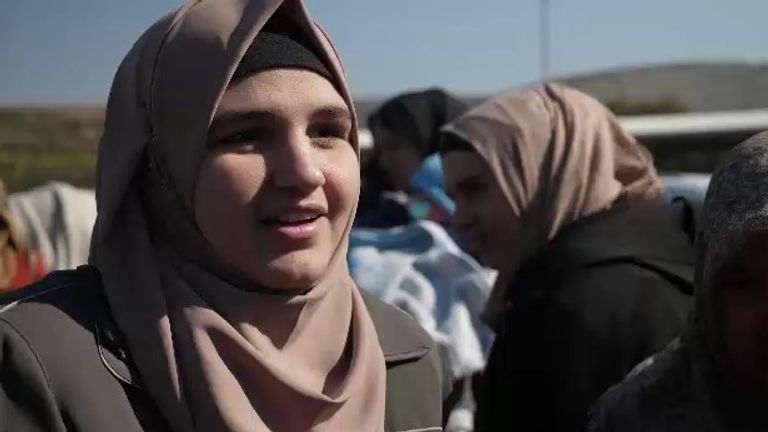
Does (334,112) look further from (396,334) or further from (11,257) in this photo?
(11,257)

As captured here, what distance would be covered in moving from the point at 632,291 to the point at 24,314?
4.25 ft

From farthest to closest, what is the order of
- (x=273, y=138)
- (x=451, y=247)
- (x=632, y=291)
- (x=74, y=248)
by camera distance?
(x=74, y=248)
(x=451, y=247)
(x=632, y=291)
(x=273, y=138)

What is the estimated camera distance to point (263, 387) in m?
1.67

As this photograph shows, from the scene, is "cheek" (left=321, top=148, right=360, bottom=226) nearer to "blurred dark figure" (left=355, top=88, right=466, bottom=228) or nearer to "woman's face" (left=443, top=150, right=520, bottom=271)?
"woman's face" (left=443, top=150, right=520, bottom=271)

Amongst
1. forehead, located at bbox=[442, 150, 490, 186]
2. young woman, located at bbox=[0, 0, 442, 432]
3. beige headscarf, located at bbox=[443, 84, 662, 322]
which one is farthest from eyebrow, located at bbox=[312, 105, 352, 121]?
forehead, located at bbox=[442, 150, 490, 186]

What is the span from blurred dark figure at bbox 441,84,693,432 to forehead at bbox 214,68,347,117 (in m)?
0.89

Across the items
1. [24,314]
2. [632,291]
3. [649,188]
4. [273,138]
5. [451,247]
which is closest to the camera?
[24,314]

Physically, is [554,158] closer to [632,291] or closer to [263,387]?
[632,291]

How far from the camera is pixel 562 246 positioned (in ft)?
7.98

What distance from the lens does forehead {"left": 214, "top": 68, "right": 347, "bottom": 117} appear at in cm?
167

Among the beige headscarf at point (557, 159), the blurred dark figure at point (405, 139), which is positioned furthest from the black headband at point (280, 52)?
the blurred dark figure at point (405, 139)

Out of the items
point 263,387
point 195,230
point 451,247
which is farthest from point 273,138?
point 451,247

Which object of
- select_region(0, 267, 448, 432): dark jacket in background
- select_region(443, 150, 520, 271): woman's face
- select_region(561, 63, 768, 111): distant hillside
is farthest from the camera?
select_region(561, 63, 768, 111): distant hillside

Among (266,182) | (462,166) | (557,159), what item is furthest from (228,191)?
(462,166)
